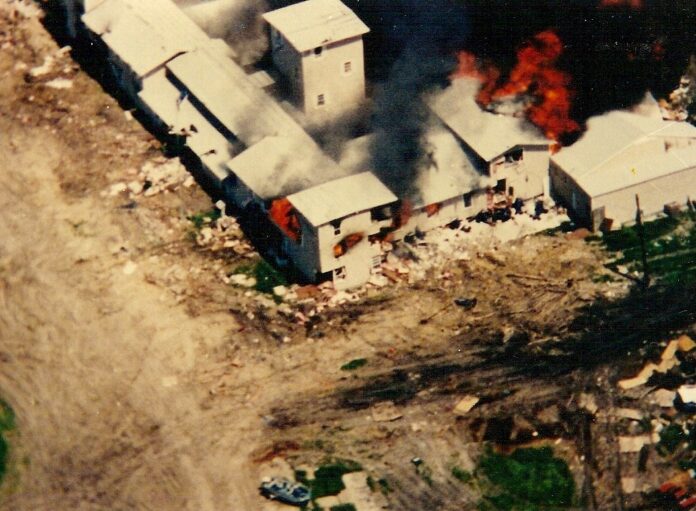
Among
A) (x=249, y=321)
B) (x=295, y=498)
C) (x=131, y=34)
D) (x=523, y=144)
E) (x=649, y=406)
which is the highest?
(x=131, y=34)

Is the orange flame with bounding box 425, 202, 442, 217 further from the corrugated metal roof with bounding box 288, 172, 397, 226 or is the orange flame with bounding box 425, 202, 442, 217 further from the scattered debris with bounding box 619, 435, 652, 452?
the scattered debris with bounding box 619, 435, 652, 452

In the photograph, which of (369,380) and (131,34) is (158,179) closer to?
(131,34)

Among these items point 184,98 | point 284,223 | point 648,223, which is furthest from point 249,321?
point 648,223

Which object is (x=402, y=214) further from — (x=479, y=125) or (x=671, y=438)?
(x=671, y=438)

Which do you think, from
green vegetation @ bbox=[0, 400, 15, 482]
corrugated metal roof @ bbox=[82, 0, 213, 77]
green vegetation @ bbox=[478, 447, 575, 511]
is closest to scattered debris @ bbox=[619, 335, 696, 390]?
green vegetation @ bbox=[478, 447, 575, 511]

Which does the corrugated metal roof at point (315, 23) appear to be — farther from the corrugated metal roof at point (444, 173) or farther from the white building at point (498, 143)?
the corrugated metal roof at point (444, 173)

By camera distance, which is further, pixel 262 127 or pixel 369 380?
pixel 262 127

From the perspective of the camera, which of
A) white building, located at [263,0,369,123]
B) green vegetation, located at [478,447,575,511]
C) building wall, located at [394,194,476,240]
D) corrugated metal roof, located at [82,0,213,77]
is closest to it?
green vegetation, located at [478,447,575,511]
